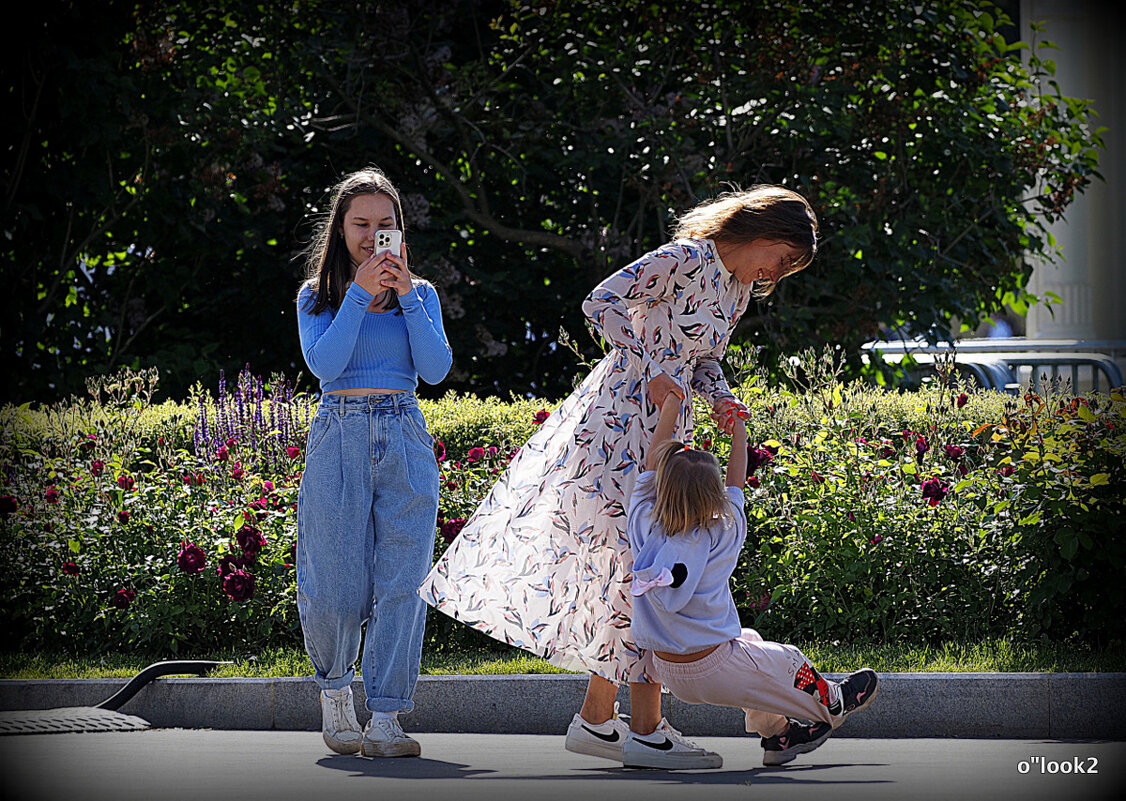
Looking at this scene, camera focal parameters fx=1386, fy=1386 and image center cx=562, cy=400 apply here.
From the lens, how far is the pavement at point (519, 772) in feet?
12.1

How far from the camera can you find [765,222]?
4250mm

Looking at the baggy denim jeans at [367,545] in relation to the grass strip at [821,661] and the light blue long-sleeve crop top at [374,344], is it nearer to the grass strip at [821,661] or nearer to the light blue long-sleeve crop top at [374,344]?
the light blue long-sleeve crop top at [374,344]

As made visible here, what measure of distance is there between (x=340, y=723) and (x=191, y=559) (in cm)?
178

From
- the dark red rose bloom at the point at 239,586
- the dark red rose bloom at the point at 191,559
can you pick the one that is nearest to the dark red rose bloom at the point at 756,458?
the dark red rose bloom at the point at 239,586

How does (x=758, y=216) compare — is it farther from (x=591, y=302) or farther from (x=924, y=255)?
(x=924, y=255)

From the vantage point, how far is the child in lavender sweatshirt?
3979 millimetres

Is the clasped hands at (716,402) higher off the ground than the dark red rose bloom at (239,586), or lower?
higher

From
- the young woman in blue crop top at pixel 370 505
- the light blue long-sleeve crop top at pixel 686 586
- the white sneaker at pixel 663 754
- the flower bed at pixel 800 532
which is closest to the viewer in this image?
the light blue long-sleeve crop top at pixel 686 586

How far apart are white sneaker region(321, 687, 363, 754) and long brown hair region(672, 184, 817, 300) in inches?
72.4

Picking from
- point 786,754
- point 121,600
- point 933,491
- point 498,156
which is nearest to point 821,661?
point 933,491

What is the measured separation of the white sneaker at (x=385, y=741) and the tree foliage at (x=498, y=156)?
22.2 ft

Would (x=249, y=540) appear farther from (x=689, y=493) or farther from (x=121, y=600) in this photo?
(x=689, y=493)

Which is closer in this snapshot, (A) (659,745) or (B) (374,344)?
(A) (659,745)

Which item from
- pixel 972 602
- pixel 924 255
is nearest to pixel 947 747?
pixel 972 602
